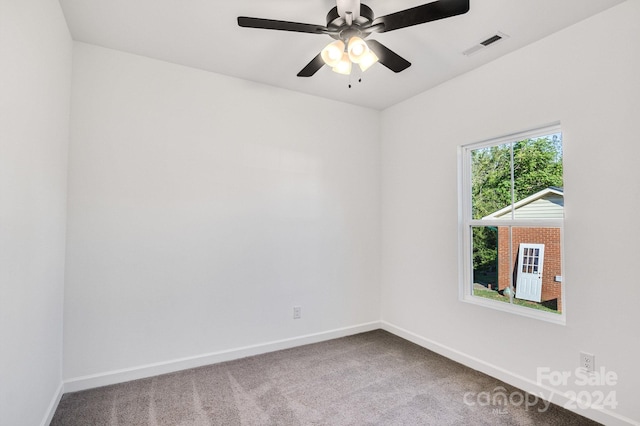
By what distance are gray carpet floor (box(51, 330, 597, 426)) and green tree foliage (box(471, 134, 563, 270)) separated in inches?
42.5

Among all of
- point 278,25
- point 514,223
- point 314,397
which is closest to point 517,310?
point 514,223

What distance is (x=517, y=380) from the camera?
249 cm

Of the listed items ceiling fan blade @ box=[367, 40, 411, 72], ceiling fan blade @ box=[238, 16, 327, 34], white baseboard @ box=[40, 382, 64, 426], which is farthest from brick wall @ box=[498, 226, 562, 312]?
white baseboard @ box=[40, 382, 64, 426]

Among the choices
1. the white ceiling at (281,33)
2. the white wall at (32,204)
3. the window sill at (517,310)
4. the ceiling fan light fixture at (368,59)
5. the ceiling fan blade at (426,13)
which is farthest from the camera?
the window sill at (517,310)

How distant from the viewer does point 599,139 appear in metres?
2.11

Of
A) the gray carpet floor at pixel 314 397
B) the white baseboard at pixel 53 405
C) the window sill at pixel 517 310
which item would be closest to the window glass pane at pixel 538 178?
the window sill at pixel 517 310

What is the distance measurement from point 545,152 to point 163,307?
3.36 metres

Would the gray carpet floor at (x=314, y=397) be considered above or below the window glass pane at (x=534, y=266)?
below

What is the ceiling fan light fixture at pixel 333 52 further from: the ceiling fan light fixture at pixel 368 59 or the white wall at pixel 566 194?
the white wall at pixel 566 194

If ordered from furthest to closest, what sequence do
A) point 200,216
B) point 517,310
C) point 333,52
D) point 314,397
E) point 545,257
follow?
point 200,216 < point 517,310 < point 545,257 < point 314,397 < point 333,52

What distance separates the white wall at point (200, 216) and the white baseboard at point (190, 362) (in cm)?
4

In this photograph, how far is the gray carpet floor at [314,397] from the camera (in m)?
2.10

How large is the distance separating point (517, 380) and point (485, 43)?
263 centimetres

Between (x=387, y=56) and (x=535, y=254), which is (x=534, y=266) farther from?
(x=387, y=56)
